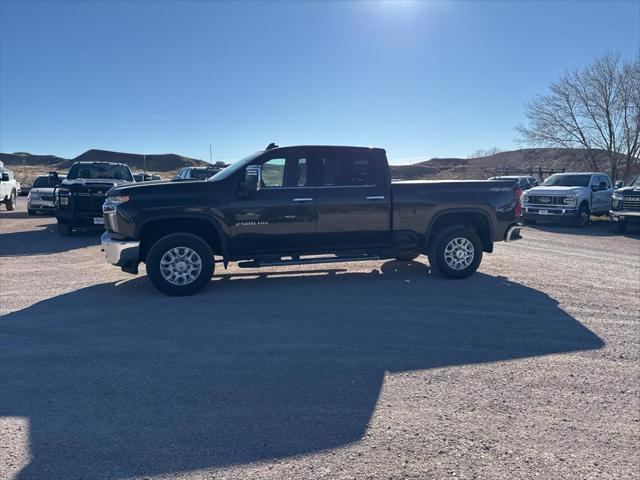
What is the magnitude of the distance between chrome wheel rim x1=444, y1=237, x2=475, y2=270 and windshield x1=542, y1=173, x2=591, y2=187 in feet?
43.2

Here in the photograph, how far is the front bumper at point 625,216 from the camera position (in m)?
16.2

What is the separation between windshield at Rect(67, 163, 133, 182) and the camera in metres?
15.2

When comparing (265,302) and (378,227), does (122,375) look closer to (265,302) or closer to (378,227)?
(265,302)

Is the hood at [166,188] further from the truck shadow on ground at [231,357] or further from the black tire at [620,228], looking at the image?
the black tire at [620,228]

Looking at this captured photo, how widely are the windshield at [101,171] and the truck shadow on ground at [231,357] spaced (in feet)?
27.1

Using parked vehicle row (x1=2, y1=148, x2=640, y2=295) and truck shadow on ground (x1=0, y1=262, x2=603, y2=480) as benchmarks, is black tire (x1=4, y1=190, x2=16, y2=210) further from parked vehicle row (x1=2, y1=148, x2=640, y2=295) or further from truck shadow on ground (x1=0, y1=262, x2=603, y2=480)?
parked vehicle row (x1=2, y1=148, x2=640, y2=295)

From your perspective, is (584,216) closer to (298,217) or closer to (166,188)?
(298,217)

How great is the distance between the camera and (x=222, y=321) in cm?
608

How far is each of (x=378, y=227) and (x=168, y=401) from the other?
477cm

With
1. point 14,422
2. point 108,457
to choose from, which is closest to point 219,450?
point 108,457

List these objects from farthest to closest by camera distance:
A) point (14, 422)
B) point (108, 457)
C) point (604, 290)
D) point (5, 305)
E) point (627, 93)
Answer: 1. point (627, 93)
2. point (604, 290)
3. point (5, 305)
4. point (14, 422)
5. point (108, 457)

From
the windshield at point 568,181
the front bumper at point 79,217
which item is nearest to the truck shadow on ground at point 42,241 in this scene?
the front bumper at point 79,217

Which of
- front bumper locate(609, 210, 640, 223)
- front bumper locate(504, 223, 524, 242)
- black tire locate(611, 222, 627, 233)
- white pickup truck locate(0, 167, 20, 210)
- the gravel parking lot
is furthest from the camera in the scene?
white pickup truck locate(0, 167, 20, 210)

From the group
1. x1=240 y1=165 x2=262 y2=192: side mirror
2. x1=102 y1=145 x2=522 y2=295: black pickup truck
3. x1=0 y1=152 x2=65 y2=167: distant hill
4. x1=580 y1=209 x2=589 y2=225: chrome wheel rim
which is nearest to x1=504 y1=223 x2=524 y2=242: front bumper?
x1=102 y1=145 x2=522 y2=295: black pickup truck
